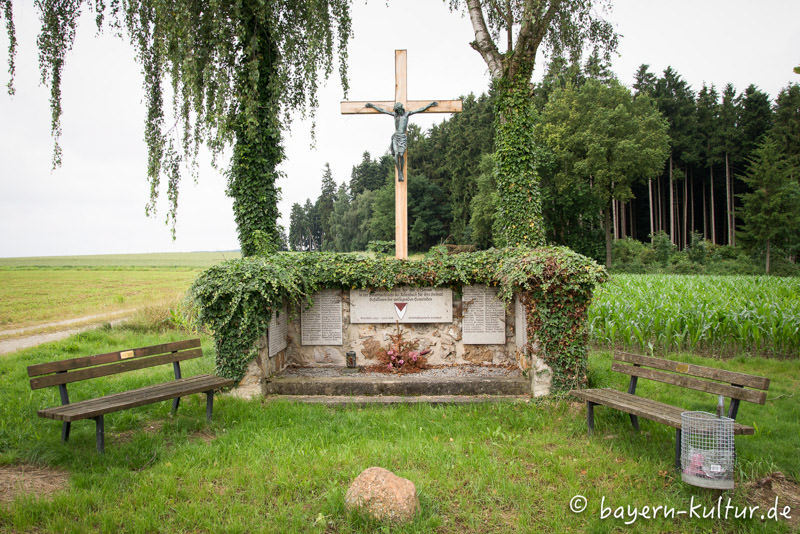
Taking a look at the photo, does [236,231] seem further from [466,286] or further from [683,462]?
[683,462]

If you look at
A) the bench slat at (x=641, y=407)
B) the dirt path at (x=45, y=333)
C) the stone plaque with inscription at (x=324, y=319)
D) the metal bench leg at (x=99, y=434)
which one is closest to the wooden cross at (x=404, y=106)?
the stone plaque with inscription at (x=324, y=319)

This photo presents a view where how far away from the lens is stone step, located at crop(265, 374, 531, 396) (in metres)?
5.92

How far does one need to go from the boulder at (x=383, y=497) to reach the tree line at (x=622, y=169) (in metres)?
20.0

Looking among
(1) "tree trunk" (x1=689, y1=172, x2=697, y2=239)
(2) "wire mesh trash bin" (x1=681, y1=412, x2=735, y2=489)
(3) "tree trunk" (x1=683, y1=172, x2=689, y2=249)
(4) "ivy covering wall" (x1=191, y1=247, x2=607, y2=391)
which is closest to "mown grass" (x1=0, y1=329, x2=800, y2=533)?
(2) "wire mesh trash bin" (x1=681, y1=412, x2=735, y2=489)

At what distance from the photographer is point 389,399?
227 inches

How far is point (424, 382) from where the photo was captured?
5.93 m

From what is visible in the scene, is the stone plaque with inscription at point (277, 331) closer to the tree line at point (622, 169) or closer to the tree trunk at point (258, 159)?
the tree trunk at point (258, 159)

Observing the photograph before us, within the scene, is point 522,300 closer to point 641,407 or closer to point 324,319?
point 641,407

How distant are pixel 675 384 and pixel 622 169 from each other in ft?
95.5

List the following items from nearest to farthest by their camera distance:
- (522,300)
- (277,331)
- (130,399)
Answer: (130,399), (522,300), (277,331)

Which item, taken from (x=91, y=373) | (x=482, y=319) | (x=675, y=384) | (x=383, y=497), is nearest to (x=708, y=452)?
(x=675, y=384)

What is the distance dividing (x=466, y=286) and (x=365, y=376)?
199cm

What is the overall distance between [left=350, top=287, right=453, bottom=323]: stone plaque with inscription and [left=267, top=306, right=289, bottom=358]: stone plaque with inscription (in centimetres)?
103

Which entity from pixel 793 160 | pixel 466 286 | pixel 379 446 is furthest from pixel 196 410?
pixel 793 160
